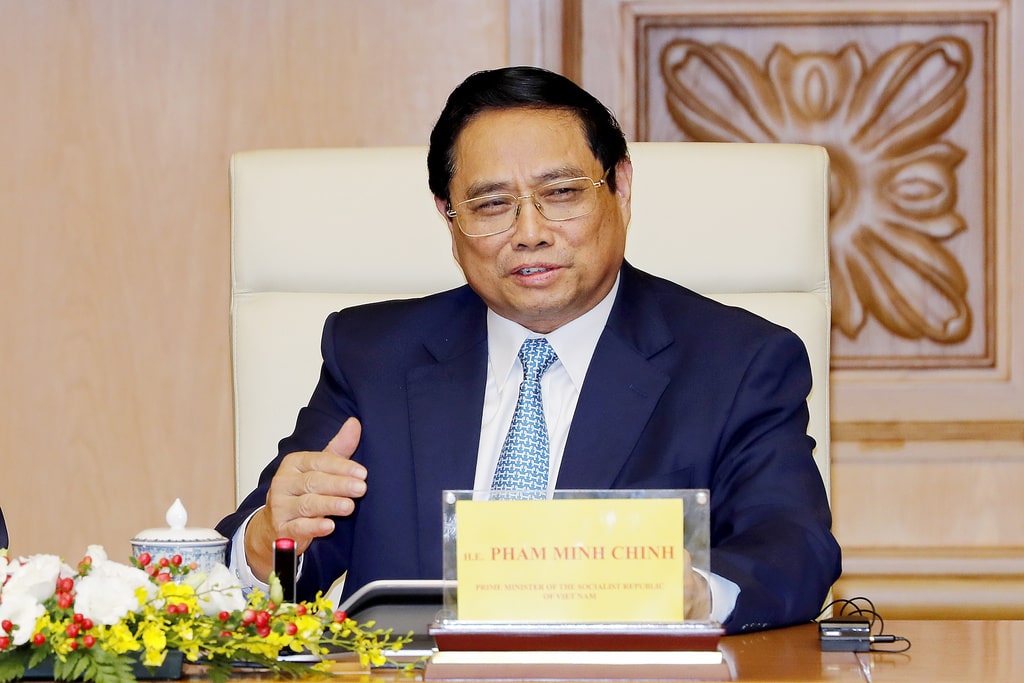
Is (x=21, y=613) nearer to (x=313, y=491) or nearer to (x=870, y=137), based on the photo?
(x=313, y=491)

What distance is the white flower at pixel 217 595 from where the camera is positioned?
102 centimetres

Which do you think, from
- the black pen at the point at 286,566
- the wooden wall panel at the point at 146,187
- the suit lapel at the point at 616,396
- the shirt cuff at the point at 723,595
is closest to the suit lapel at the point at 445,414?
the suit lapel at the point at 616,396

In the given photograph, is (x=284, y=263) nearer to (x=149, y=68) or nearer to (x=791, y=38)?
(x=149, y=68)

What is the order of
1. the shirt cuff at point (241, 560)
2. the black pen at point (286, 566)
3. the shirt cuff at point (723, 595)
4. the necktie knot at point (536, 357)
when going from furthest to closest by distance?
the necktie knot at point (536, 357) < the shirt cuff at point (241, 560) < the shirt cuff at point (723, 595) < the black pen at point (286, 566)

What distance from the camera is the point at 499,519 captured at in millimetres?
1019

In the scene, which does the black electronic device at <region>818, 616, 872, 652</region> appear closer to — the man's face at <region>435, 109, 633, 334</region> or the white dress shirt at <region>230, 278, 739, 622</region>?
the white dress shirt at <region>230, 278, 739, 622</region>

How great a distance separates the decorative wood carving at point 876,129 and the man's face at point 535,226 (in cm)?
105

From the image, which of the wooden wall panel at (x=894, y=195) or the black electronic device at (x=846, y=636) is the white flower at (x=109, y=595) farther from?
the wooden wall panel at (x=894, y=195)

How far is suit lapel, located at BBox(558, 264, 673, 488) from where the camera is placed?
1693 mm

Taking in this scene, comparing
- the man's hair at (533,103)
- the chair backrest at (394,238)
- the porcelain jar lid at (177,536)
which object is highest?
the man's hair at (533,103)

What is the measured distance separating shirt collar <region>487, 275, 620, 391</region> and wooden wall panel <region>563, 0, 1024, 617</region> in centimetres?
104

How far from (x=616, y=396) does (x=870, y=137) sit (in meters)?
1.32

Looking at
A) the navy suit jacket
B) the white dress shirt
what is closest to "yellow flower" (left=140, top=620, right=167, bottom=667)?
the navy suit jacket

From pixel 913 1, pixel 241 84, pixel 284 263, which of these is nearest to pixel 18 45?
pixel 241 84
